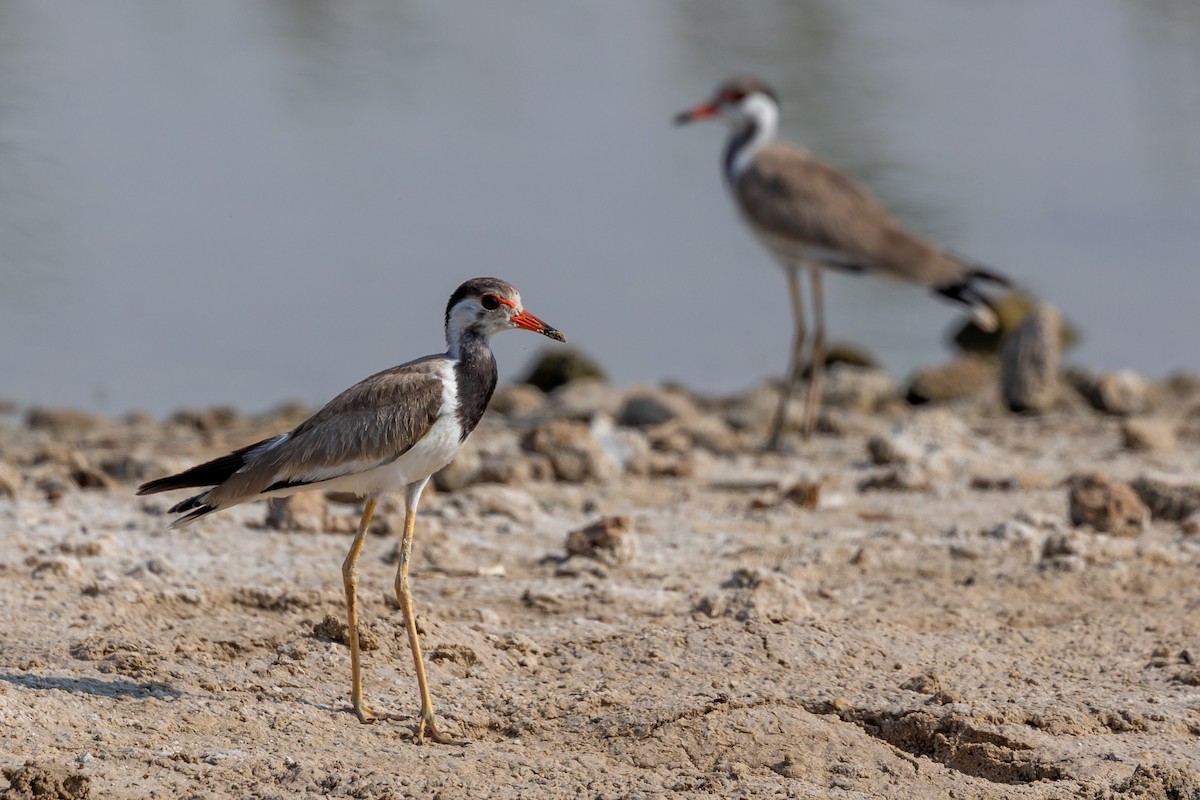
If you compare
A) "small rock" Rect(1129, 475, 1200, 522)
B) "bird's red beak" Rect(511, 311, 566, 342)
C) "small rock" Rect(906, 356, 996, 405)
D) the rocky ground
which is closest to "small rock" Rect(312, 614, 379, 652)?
the rocky ground

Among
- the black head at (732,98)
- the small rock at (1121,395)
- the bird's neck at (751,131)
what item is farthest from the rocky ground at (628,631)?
the black head at (732,98)

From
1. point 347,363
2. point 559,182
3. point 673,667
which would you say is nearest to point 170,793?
point 673,667

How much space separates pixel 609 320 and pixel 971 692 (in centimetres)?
813

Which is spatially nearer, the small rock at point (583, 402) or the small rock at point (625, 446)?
the small rock at point (625, 446)

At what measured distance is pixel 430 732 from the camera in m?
5.09

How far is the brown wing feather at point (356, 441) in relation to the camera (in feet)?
18.0

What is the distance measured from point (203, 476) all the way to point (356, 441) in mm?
548

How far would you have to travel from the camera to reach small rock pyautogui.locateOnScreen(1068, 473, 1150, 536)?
7504 millimetres

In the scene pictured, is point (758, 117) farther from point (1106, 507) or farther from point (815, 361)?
point (1106, 507)

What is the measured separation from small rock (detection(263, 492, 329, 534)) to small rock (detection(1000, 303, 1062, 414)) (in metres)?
6.00

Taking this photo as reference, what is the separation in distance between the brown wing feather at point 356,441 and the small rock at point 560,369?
686 cm

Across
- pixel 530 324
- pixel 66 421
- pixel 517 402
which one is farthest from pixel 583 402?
pixel 530 324

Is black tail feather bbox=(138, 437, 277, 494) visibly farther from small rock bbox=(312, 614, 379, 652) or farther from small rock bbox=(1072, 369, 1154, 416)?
small rock bbox=(1072, 369, 1154, 416)

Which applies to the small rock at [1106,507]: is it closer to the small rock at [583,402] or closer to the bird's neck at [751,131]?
the small rock at [583,402]
